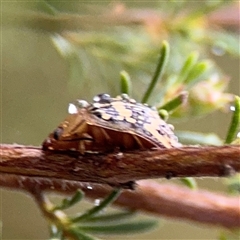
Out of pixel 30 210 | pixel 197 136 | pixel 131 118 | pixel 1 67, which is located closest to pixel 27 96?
pixel 1 67

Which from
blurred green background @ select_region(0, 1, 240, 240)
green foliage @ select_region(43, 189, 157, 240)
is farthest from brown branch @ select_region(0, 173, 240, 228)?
blurred green background @ select_region(0, 1, 240, 240)

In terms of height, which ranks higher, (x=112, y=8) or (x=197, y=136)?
(x=112, y=8)

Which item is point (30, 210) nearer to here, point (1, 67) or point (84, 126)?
point (1, 67)

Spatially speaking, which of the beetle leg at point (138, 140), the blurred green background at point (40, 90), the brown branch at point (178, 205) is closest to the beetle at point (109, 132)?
the beetle leg at point (138, 140)

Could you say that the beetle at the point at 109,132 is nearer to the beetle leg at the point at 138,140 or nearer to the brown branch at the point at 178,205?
the beetle leg at the point at 138,140

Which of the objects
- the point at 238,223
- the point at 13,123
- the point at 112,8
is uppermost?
the point at 112,8

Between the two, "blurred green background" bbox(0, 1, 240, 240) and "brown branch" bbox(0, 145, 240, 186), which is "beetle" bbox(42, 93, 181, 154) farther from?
"blurred green background" bbox(0, 1, 240, 240)

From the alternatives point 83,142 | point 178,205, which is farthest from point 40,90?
point 83,142
